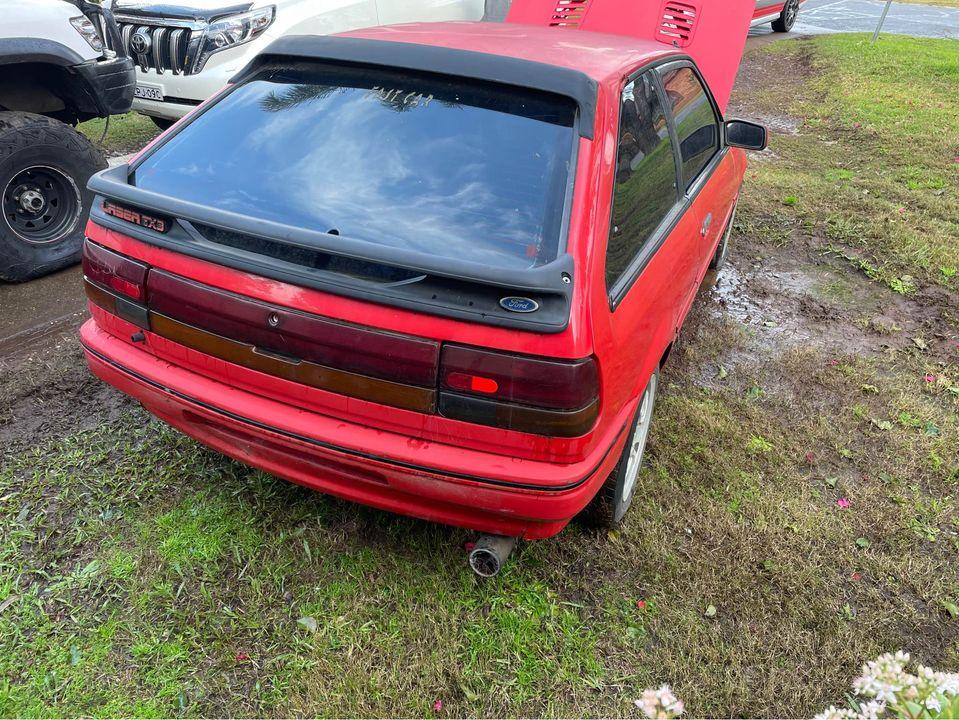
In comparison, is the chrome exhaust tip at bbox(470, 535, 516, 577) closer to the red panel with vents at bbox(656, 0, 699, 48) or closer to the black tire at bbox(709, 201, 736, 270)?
the black tire at bbox(709, 201, 736, 270)

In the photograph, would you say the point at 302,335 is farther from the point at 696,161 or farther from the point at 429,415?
the point at 696,161

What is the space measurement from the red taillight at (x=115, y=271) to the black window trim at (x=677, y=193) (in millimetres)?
1442

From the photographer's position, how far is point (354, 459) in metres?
2.01

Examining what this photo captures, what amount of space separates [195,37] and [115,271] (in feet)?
13.3

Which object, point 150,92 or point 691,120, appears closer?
Result: point 691,120

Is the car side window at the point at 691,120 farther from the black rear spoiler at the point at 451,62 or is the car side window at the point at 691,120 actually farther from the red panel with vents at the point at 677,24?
the red panel with vents at the point at 677,24

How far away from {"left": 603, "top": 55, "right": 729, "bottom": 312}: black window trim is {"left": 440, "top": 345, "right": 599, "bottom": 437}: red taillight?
0.30m

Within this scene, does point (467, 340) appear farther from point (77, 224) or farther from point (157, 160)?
point (77, 224)

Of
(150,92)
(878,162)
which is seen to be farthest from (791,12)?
(150,92)

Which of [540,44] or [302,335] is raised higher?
[540,44]

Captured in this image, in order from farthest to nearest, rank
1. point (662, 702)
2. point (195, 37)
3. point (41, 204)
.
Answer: point (195, 37) < point (41, 204) < point (662, 702)

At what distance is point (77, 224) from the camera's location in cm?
430

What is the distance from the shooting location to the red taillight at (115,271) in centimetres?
219

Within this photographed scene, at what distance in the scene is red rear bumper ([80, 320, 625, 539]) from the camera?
1.94 metres
